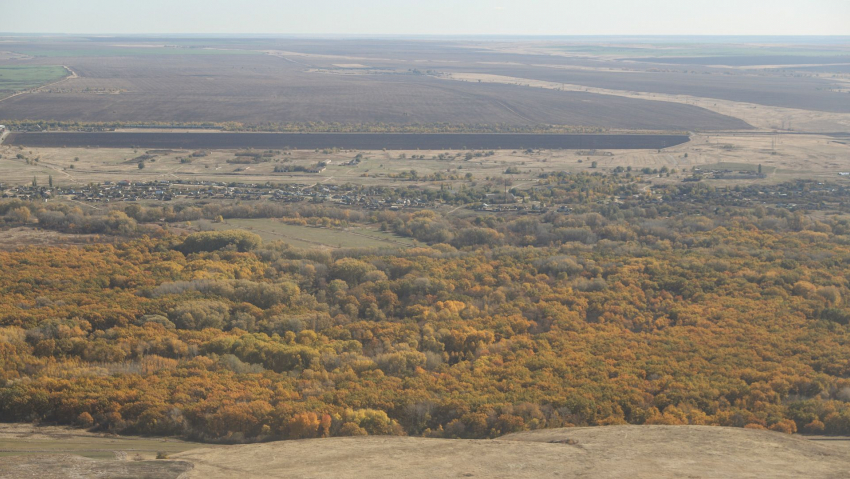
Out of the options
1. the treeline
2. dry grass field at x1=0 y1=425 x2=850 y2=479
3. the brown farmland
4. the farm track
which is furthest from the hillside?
the brown farmland

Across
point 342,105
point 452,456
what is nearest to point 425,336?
point 452,456

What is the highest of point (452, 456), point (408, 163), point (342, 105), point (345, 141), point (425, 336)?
point (342, 105)

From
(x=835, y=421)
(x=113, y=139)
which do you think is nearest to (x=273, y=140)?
(x=113, y=139)

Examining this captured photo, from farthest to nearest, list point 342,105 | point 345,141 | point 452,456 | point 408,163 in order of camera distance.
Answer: point 342,105, point 345,141, point 408,163, point 452,456

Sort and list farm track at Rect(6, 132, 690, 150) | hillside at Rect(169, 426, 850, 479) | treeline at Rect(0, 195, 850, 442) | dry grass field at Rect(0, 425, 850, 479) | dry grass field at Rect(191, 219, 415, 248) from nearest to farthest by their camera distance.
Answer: dry grass field at Rect(0, 425, 850, 479)
hillside at Rect(169, 426, 850, 479)
treeline at Rect(0, 195, 850, 442)
dry grass field at Rect(191, 219, 415, 248)
farm track at Rect(6, 132, 690, 150)

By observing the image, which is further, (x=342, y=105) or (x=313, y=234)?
(x=342, y=105)

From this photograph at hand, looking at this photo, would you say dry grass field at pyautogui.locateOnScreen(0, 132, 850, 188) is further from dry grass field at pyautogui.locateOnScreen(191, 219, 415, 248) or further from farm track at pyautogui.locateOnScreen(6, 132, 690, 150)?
dry grass field at pyautogui.locateOnScreen(191, 219, 415, 248)

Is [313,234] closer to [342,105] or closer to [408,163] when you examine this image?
[408,163]

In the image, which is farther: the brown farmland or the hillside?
the brown farmland
